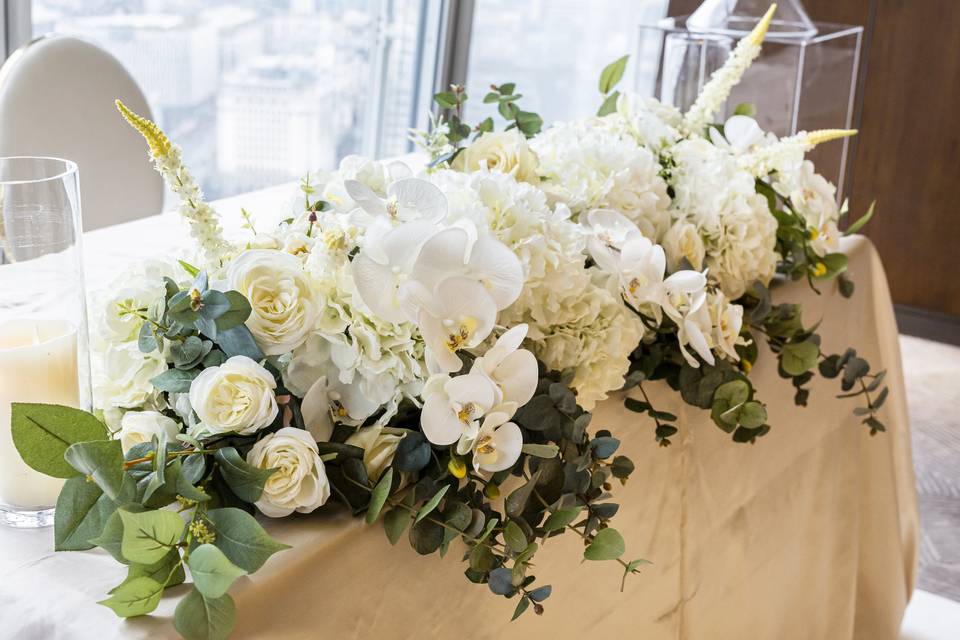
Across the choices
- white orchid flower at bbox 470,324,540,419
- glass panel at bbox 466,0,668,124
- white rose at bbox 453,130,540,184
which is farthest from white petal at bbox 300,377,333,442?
glass panel at bbox 466,0,668,124

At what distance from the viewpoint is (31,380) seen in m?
0.60

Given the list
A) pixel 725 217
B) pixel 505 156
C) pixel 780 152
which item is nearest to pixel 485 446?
pixel 505 156

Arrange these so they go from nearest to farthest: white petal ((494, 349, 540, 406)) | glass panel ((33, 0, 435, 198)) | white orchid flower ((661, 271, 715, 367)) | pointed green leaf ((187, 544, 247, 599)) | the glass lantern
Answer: pointed green leaf ((187, 544, 247, 599)), white petal ((494, 349, 540, 406)), white orchid flower ((661, 271, 715, 367)), the glass lantern, glass panel ((33, 0, 435, 198))

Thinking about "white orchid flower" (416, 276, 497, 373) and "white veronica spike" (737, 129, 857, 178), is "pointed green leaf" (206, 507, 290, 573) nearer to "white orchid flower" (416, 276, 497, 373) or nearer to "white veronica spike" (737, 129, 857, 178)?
"white orchid flower" (416, 276, 497, 373)

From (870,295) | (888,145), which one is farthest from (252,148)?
(870,295)

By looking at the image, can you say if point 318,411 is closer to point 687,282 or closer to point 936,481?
point 687,282

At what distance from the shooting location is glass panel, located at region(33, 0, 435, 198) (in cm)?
316

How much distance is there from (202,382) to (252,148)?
338 cm

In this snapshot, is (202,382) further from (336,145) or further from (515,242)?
(336,145)

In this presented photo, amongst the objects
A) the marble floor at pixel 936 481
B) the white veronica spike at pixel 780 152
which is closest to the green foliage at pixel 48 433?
the white veronica spike at pixel 780 152

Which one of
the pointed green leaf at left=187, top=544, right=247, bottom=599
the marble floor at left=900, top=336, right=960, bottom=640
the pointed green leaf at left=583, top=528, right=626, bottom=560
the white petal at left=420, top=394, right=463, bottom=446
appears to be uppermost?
the white petal at left=420, top=394, right=463, bottom=446

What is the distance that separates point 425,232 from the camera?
0.57 metres

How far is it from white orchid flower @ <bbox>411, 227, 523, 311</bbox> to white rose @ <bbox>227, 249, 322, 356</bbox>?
0.08 m

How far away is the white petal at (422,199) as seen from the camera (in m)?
0.60
